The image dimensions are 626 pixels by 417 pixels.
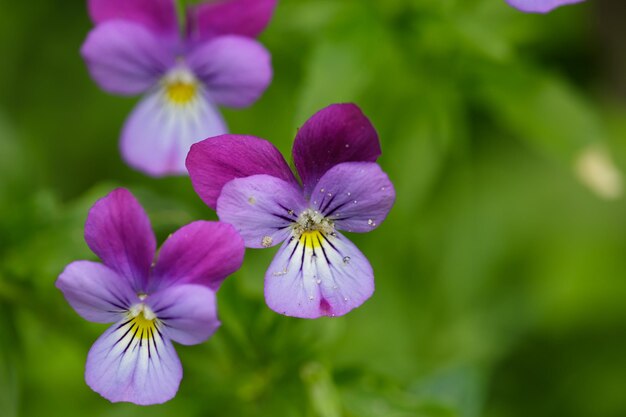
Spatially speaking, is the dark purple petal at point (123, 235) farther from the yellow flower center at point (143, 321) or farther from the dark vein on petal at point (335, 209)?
the dark vein on petal at point (335, 209)

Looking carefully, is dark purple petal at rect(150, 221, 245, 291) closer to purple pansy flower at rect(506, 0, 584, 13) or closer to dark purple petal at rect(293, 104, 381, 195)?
dark purple petal at rect(293, 104, 381, 195)

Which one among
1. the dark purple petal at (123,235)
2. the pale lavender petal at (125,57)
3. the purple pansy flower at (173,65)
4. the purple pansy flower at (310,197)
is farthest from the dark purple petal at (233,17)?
the dark purple petal at (123,235)

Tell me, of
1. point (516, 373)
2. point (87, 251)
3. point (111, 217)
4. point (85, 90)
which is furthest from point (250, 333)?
point (85, 90)

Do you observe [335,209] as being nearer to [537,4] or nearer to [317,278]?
[317,278]

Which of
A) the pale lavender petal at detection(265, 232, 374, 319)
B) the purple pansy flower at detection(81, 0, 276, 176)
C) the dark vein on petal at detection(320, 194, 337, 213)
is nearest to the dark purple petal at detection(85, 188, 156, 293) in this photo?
the pale lavender petal at detection(265, 232, 374, 319)

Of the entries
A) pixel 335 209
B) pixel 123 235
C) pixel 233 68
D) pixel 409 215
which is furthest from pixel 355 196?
pixel 409 215

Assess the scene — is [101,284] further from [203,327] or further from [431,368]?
[431,368]
